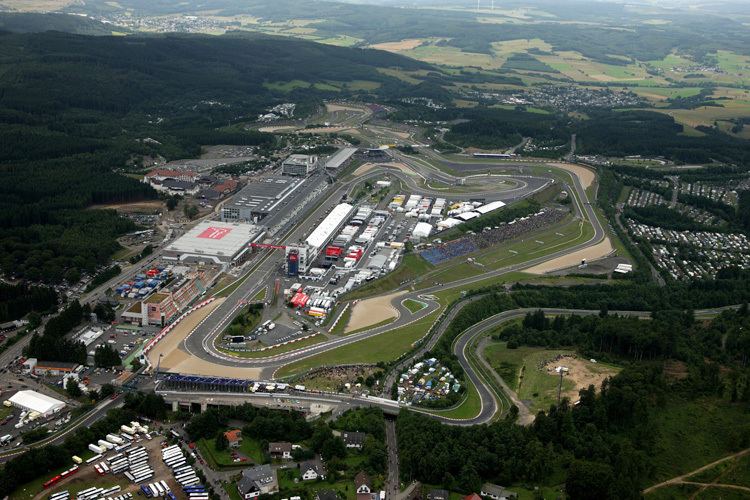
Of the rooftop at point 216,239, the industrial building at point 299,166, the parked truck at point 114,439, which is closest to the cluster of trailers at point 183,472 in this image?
the parked truck at point 114,439

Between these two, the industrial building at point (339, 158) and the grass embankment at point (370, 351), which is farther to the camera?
the industrial building at point (339, 158)

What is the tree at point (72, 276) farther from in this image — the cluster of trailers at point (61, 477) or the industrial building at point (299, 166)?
the industrial building at point (299, 166)

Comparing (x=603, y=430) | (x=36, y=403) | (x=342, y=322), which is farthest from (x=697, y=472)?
(x=36, y=403)

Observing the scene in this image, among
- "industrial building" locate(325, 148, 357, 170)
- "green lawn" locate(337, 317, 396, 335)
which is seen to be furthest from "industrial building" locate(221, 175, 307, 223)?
"green lawn" locate(337, 317, 396, 335)

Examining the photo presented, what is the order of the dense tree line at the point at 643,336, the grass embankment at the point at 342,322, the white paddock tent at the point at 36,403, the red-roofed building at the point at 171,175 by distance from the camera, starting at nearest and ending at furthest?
the white paddock tent at the point at 36,403 → the dense tree line at the point at 643,336 → the grass embankment at the point at 342,322 → the red-roofed building at the point at 171,175

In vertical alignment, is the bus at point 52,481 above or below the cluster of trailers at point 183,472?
below

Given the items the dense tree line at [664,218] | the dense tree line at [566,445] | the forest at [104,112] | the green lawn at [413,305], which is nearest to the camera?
the dense tree line at [566,445]

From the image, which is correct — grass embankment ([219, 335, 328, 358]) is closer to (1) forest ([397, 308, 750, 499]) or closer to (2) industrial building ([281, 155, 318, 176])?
(1) forest ([397, 308, 750, 499])
